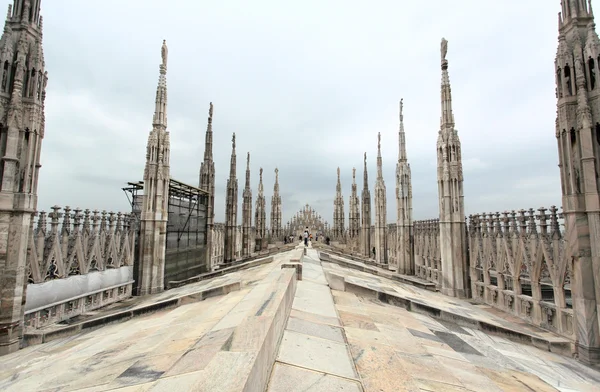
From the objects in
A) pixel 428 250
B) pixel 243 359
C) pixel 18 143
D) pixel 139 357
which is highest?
pixel 18 143

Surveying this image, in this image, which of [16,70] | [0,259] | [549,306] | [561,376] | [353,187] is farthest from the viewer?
[353,187]

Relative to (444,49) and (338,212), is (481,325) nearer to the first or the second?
(444,49)

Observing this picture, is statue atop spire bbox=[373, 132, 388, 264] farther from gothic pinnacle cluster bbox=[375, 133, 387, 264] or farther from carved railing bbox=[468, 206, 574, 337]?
carved railing bbox=[468, 206, 574, 337]

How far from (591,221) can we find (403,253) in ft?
48.5

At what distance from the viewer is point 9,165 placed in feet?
22.5

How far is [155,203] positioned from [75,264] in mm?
4326

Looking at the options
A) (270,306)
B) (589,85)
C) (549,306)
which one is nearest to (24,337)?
(270,306)

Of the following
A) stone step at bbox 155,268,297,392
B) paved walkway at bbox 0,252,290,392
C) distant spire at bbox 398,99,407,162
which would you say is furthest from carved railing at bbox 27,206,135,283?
distant spire at bbox 398,99,407,162

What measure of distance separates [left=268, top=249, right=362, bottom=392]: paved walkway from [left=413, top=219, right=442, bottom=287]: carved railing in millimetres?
14814

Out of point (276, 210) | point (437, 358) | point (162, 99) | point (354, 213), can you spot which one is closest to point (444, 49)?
point (162, 99)

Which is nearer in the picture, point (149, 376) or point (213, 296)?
point (149, 376)

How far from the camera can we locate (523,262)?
35.4ft

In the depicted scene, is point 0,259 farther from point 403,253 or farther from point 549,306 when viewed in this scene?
point 403,253

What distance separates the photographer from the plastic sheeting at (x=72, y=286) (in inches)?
335
